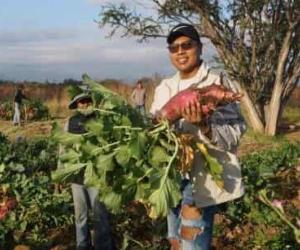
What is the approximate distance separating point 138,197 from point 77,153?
1.25 ft

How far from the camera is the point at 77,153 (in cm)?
343

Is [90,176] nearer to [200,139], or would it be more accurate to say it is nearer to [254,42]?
[200,139]

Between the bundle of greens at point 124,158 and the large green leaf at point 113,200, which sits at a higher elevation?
the bundle of greens at point 124,158

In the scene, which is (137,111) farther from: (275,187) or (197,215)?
(275,187)

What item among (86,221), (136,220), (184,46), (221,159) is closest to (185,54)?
(184,46)

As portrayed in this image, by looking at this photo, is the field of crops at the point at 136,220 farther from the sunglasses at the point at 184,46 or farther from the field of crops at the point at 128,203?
the sunglasses at the point at 184,46

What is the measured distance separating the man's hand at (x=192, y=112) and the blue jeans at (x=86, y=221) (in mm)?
2893

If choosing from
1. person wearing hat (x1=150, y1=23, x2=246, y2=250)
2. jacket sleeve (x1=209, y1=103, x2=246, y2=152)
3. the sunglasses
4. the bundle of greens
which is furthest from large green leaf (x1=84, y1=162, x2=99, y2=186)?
the sunglasses

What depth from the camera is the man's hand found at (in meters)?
3.22

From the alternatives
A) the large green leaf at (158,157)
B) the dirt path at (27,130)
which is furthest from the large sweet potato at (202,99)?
the dirt path at (27,130)

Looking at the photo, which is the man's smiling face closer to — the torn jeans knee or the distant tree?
the torn jeans knee

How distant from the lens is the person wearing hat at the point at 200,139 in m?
3.35

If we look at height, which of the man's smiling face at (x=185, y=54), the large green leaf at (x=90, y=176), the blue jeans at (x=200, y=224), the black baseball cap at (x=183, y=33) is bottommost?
the blue jeans at (x=200, y=224)

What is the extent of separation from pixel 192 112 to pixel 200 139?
0.62ft
